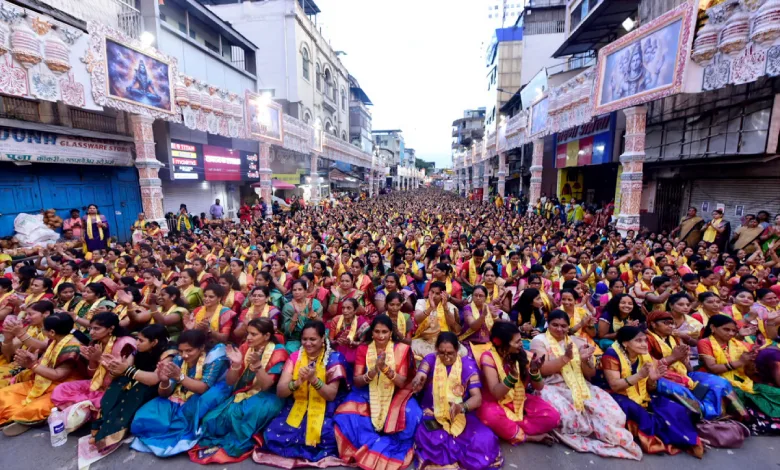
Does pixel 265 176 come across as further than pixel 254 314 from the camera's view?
Yes

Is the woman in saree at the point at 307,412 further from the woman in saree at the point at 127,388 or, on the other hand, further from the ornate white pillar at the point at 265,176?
the ornate white pillar at the point at 265,176

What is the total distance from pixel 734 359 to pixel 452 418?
283 centimetres

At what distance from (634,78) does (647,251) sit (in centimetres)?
462

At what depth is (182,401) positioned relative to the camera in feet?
10.7

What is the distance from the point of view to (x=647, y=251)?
7055mm

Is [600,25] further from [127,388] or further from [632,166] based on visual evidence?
[127,388]

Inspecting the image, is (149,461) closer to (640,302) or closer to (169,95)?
(640,302)

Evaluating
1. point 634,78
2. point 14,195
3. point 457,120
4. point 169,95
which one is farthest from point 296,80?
point 457,120

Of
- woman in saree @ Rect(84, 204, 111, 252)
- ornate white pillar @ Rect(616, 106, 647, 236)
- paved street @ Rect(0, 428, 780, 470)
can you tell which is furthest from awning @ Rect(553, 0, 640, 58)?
woman in saree @ Rect(84, 204, 111, 252)

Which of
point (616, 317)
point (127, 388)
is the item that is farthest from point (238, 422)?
point (616, 317)

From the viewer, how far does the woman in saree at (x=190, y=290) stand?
4.64 metres

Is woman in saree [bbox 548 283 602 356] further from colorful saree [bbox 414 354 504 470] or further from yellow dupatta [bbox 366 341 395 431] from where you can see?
yellow dupatta [bbox 366 341 395 431]

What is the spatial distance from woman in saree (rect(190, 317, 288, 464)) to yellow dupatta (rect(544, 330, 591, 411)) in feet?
8.31

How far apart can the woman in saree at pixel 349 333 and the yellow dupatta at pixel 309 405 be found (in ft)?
1.61
